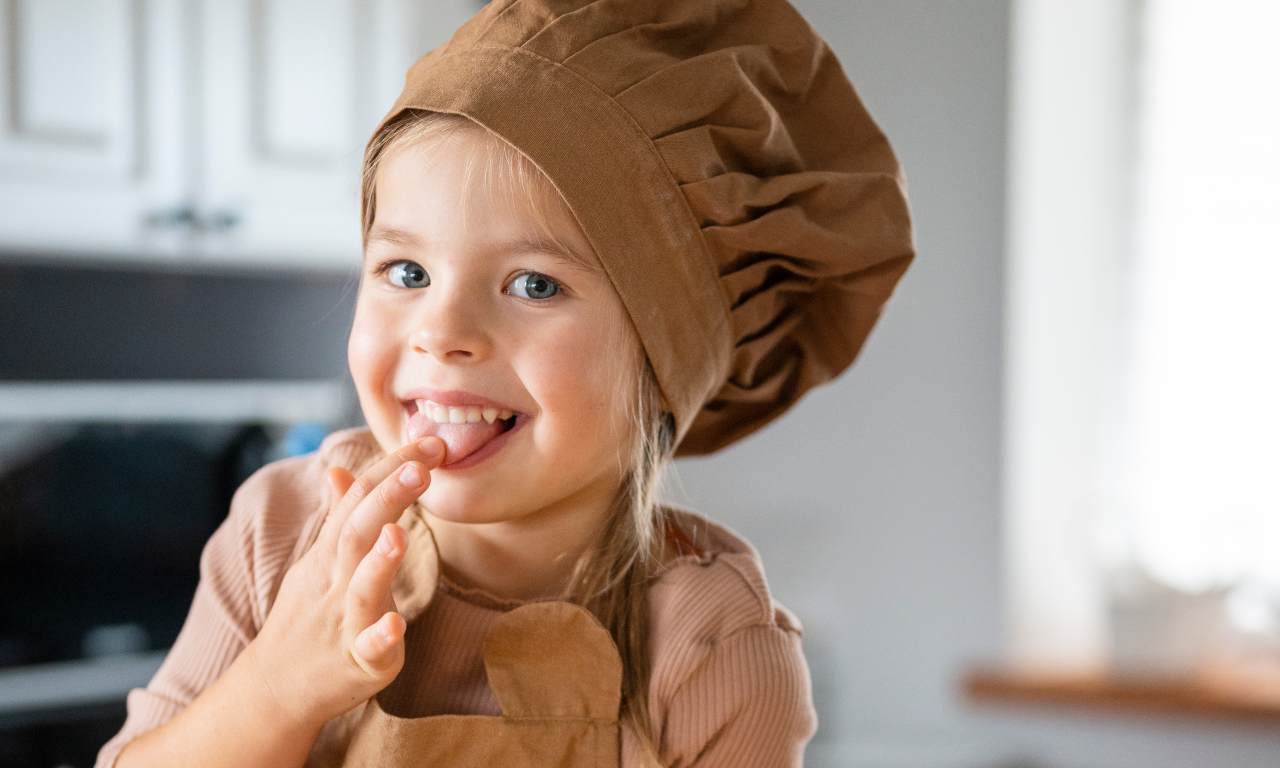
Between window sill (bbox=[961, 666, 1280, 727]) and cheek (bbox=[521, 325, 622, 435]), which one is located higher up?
cheek (bbox=[521, 325, 622, 435])

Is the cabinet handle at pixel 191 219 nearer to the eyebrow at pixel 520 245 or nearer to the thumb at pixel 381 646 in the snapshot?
the eyebrow at pixel 520 245

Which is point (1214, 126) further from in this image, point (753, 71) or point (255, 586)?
point (255, 586)

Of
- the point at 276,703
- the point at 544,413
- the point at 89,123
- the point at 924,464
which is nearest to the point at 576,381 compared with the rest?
the point at 544,413

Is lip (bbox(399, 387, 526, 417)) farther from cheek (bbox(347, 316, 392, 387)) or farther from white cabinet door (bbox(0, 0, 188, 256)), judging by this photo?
white cabinet door (bbox(0, 0, 188, 256))

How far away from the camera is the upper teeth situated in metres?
0.79

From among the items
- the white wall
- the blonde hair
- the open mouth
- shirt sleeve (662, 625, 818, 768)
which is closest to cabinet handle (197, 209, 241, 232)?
the white wall

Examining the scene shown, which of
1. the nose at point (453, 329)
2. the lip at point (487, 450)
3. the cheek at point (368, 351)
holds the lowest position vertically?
the lip at point (487, 450)

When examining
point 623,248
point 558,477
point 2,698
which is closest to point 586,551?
point 558,477

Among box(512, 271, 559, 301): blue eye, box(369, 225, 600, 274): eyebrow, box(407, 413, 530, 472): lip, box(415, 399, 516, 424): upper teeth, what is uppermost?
box(369, 225, 600, 274): eyebrow

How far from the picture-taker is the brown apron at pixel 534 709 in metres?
0.79

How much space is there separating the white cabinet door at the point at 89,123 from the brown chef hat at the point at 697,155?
1.41 m

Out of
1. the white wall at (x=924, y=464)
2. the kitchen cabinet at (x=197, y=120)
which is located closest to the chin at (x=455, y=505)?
the kitchen cabinet at (x=197, y=120)

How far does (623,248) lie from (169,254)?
1656mm

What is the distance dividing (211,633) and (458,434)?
8.4 inches
